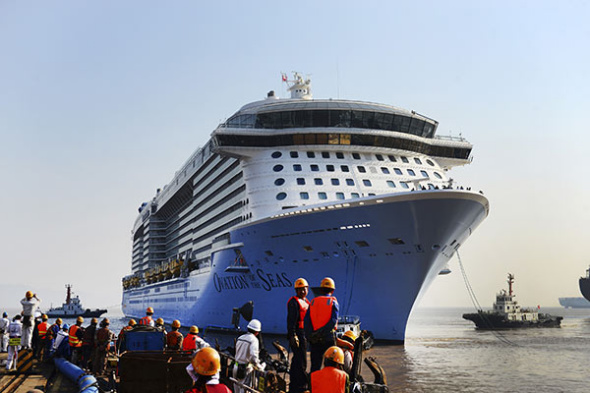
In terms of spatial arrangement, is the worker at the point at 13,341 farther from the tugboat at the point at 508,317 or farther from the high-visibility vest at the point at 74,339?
the tugboat at the point at 508,317

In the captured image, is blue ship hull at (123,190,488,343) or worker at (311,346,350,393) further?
blue ship hull at (123,190,488,343)

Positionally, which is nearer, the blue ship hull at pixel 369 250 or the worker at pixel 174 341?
the worker at pixel 174 341

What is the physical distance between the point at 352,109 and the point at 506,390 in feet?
58.8

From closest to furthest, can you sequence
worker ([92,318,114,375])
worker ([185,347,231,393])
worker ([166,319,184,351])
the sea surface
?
worker ([185,347,231,393]) < worker ([166,319,184,351]) < worker ([92,318,114,375]) < the sea surface

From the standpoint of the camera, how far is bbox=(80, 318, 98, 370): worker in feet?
43.7

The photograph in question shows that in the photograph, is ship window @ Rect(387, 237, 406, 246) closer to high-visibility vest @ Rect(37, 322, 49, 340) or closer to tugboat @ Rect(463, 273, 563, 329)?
high-visibility vest @ Rect(37, 322, 49, 340)

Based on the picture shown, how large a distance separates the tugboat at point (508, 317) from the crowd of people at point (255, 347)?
61760 millimetres

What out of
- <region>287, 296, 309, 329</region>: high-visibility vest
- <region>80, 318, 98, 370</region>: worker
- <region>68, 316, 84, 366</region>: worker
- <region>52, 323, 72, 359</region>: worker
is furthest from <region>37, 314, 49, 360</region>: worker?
<region>287, 296, 309, 329</region>: high-visibility vest

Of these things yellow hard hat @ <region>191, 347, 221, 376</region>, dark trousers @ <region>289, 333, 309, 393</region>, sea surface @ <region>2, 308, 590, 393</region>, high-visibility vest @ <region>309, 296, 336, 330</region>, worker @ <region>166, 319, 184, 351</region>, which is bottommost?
sea surface @ <region>2, 308, 590, 393</region>

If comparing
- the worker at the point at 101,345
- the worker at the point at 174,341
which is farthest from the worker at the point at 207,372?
the worker at the point at 101,345

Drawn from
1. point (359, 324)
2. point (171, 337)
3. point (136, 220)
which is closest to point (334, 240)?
point (359, 324)

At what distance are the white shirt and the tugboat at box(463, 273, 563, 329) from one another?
214 ft

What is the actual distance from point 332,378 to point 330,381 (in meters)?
0.04

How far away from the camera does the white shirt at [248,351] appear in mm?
8297
